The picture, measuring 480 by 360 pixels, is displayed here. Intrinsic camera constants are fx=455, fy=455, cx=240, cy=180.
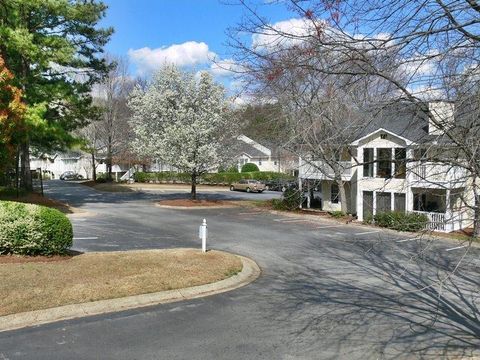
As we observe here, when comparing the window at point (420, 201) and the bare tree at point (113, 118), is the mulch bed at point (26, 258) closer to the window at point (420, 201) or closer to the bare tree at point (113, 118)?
the window at point (420, 201)

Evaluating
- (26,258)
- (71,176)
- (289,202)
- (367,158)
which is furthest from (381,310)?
(71,176)

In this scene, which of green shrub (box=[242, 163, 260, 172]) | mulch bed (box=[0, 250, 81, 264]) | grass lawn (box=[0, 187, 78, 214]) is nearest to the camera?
mulch bed (box=[0, 250, 81, 264])

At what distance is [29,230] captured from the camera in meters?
9.82

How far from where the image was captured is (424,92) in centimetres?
461

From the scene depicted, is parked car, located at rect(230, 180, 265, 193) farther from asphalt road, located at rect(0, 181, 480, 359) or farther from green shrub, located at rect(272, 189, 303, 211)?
asphalt road, located at rect(0, 181, 480, 359)

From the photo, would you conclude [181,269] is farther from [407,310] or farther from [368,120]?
[368,120]

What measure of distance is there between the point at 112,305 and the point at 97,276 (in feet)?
4.78

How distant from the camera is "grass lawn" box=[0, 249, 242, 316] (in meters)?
7.82

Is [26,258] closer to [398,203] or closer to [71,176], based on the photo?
[398,203]

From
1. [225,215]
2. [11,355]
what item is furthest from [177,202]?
[11,355]

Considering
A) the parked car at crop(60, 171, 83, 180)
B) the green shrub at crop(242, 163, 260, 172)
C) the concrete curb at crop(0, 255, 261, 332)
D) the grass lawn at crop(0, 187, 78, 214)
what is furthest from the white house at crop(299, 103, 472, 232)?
the parked car at crop(60, 171, 83, 180)

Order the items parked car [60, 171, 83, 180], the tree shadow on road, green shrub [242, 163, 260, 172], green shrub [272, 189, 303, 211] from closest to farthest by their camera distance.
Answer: the tree shadow on road
green shrub [272, 189, 303, 211]
green shrub [242, 163, 260, 172]
parked car [60, 171, 83, 180]

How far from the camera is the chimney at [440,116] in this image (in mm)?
4426

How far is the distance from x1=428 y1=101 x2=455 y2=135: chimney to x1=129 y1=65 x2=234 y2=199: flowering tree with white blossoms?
24.1 meters
